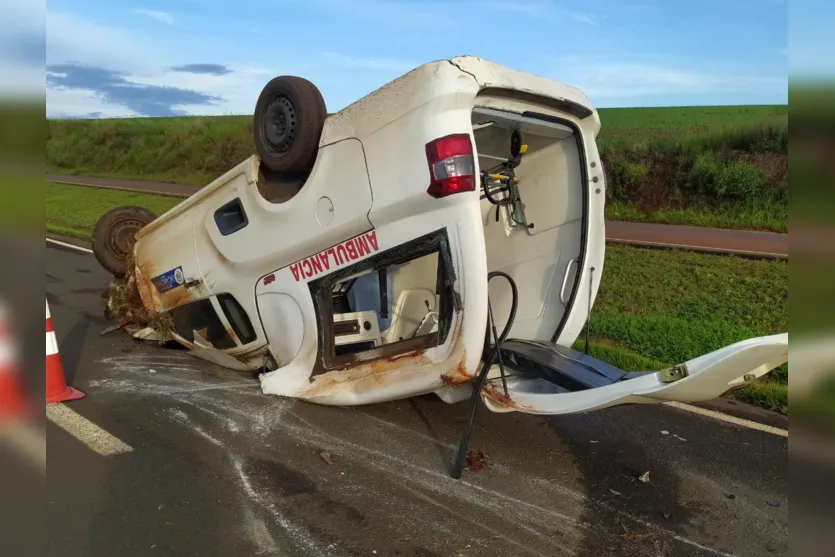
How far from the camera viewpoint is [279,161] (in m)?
4.15

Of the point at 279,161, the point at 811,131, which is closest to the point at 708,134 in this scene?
the point at 279,161

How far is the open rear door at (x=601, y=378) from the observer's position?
2.63 meters

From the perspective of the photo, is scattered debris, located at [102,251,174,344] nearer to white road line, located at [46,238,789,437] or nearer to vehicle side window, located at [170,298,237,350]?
vehicle side window, located at [170,298,237,350]

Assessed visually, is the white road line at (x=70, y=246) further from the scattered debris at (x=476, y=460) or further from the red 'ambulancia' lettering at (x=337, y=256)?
the scattered debris at (x=476, y=460)

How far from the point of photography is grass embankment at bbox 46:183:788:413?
5704 mm

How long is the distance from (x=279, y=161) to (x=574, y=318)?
2.10 m

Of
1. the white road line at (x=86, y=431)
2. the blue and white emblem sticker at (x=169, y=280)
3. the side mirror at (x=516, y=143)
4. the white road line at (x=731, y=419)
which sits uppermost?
the side mirror at (x=516, y=143)

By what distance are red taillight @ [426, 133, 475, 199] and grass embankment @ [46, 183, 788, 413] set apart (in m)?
2.74

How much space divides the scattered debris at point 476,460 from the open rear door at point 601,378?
0.34 metres

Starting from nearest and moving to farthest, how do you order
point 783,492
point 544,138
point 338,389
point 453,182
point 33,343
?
point 33,343
point 453,182
point 783,492
point 338,389
point 544,138

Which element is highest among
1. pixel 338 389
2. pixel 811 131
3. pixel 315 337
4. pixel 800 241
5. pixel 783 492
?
pixel 811 131

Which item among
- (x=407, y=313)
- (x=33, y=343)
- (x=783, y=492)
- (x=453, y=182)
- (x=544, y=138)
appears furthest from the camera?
(x=407, y=313)

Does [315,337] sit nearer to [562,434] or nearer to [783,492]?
[562,434]

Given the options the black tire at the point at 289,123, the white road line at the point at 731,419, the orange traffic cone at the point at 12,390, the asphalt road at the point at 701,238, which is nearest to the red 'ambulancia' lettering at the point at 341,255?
the black tire at the point at 289,123
